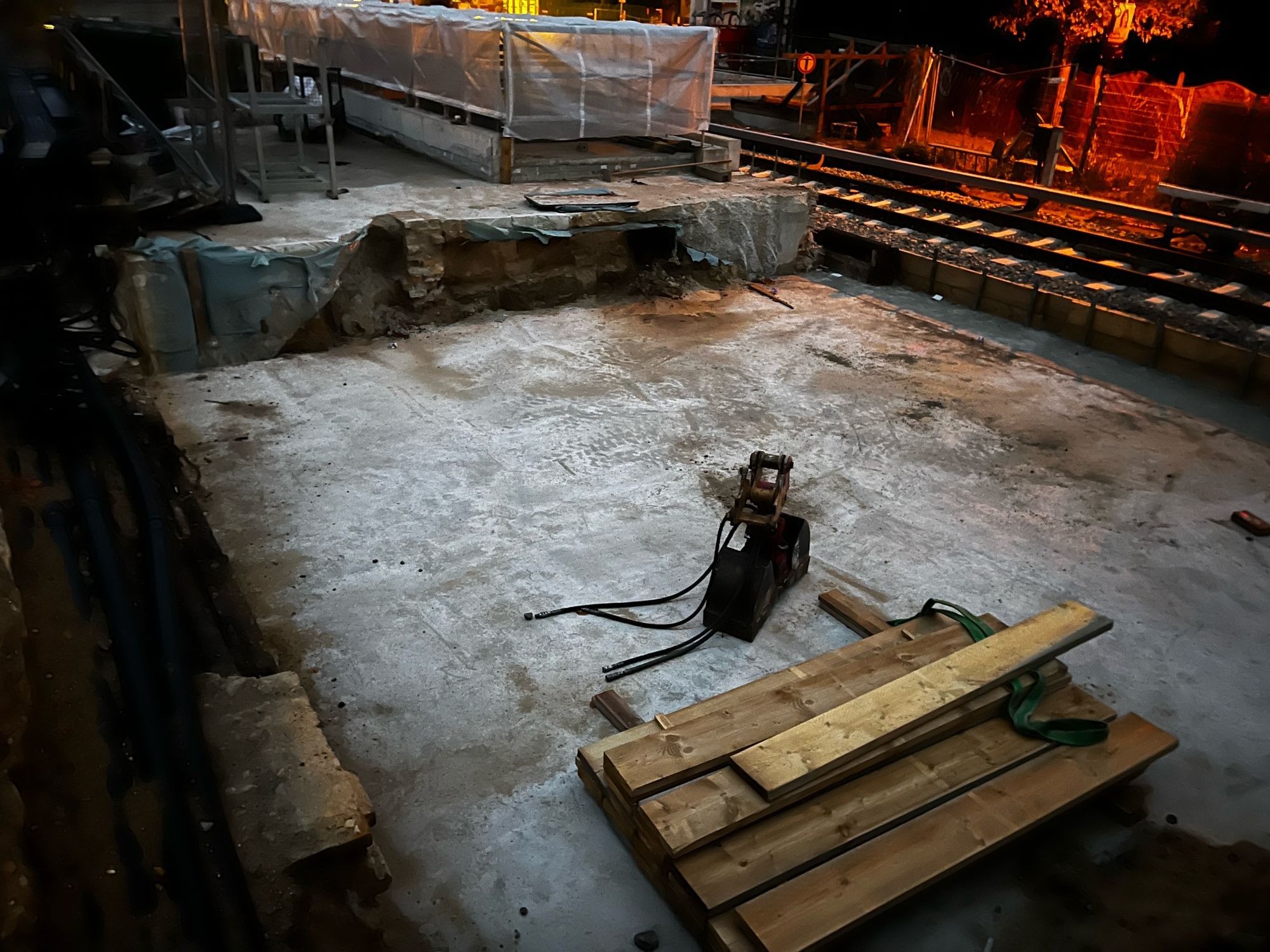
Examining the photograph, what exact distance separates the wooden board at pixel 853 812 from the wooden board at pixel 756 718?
0.35 meters

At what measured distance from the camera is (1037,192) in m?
13.0

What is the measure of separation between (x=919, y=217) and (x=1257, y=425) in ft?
19.8

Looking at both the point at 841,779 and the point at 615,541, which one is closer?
the point at 841,779

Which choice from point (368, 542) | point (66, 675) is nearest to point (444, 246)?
point (368, 542)

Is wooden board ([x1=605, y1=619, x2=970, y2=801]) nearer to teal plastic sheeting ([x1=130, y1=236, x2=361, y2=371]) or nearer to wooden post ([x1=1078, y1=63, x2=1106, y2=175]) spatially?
teal plastic sheeting ([x1=130, y1=236, x2=361, y2=371])

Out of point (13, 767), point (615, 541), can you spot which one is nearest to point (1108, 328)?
point (615, 541)

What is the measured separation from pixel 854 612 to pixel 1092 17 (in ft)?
68.6

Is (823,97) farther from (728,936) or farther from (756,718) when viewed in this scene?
(728,936)

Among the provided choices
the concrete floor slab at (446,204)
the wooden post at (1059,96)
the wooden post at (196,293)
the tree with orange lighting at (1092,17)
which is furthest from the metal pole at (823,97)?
the wooden post at (196,293)

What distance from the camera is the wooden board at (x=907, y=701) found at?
12.3ft

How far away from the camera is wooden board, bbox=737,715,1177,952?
131 inches

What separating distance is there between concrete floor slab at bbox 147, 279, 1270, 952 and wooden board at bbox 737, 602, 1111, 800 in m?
0.62

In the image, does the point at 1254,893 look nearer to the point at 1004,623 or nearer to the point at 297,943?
the point at 1004,623

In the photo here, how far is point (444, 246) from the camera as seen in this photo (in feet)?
31.2
